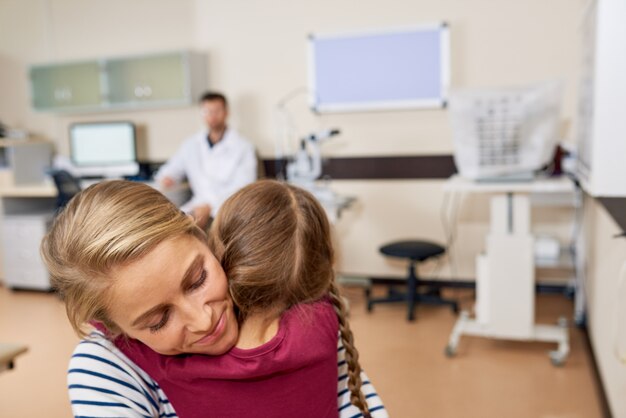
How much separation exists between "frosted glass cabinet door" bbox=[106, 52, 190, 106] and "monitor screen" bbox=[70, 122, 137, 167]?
209 millimetres

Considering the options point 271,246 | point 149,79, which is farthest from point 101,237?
point 149,79

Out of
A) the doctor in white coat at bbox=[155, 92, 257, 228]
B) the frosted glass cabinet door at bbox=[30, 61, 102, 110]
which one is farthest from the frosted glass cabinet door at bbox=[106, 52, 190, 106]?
the doctor in white coat at bbox=[155, 92, 257, 228]

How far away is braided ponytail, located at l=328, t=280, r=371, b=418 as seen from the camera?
936mm

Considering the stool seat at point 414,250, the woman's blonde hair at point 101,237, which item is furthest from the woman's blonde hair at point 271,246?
the stool seat at point 414,250

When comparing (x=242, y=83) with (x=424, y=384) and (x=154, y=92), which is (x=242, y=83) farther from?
(x=424, y=384)

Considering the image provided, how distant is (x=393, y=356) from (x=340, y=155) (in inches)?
62.6

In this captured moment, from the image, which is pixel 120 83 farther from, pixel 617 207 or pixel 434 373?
pixel 617 207

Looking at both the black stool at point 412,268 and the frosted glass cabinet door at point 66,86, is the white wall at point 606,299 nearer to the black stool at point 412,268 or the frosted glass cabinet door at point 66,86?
the black stool at point 412,268

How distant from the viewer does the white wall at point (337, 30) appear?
3512 mm

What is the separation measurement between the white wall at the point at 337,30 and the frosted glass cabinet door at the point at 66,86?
0.21m

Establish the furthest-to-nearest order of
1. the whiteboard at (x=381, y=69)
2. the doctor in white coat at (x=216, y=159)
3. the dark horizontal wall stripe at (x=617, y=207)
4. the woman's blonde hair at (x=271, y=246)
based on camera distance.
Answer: the doctor in white coat at (x=216, y=159), the whiteboard at (x=381, y=69), the dark horizontal wall stripe at (x=617, y=207), the woman's blonde hair at (x=271, y=246)

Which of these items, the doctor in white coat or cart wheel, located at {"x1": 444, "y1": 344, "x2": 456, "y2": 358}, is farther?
the doctor in white coat

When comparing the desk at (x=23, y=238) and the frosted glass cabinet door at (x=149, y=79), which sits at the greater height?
the frosted glass cabinet door at (x=149, y=79)

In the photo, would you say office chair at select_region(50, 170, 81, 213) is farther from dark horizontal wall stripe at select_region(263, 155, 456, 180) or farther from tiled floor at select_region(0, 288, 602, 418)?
dark horizontal wall stripe at select_region(263, 155, 456, 180)
